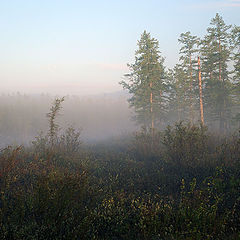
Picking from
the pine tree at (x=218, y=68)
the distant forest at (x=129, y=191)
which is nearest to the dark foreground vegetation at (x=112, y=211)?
the distant forest at (x=129, y=191)

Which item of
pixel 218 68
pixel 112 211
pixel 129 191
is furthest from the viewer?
pixel 218 68

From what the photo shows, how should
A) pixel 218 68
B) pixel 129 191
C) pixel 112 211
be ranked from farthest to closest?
1. pixel 218 68
2. pixel 129 191
3. pixel 112 211

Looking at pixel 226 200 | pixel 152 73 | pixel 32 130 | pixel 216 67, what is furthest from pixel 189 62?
pixel 32 130

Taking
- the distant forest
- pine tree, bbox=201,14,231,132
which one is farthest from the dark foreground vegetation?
pine tree, bbox=201,14,231,132

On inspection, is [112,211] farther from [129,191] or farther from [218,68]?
[218,68]

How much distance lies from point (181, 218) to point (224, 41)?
2797 centimetres

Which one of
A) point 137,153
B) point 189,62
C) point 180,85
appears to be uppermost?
point 189,62

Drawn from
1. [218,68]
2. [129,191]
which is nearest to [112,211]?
[129,191]

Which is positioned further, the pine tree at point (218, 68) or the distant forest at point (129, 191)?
the pine tree at point (218, 68)

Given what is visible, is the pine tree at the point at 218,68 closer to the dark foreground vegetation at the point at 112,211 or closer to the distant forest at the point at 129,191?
the distant forest at the point at 129,191

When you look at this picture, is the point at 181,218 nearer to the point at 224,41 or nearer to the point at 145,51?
the point at 145,51

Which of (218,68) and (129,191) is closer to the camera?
(129,191)

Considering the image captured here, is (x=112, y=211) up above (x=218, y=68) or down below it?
below

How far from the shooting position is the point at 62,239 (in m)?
3.45
